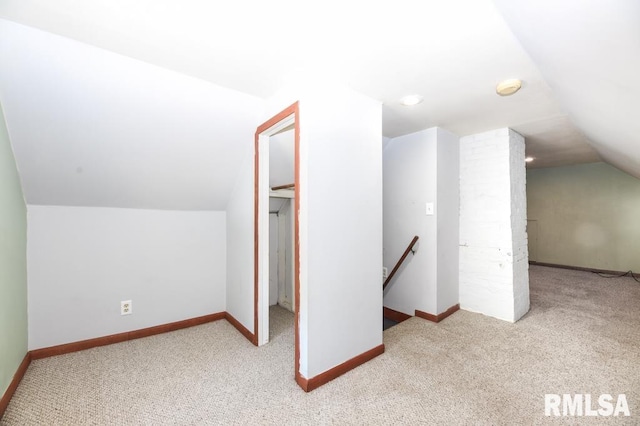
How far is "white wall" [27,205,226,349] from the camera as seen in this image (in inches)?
81.0

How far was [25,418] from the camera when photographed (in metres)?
1.44

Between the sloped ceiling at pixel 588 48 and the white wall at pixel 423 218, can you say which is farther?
the white wall at pixel 423 218

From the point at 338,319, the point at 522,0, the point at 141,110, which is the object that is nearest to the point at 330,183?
the point at 338,319

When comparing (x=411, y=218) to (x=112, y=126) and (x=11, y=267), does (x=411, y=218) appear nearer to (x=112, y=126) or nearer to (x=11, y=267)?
(x=112, y=126)

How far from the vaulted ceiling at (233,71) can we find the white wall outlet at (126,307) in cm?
85

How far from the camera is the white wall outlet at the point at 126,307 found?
2332 mm

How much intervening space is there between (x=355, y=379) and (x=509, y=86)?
2.20 m

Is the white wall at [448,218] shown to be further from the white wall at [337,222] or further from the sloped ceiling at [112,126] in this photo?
the sloped ceiling at [112,126]

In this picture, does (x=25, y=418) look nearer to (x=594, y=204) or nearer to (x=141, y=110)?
(x=141, y=110)

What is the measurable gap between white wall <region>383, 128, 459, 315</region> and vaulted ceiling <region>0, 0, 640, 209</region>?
440 mm

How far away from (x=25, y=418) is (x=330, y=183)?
6.99 feet

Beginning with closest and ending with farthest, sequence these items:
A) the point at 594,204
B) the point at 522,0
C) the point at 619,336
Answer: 1. the point at 522,0
2. the point at 619,336
3. the point at 594,204

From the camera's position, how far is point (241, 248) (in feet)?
8.30

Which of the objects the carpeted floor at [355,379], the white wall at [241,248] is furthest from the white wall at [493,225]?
the white wall at [241,248]
